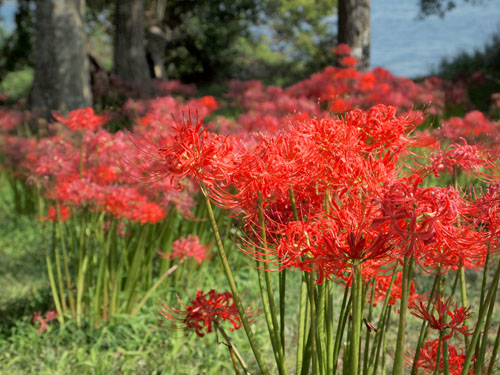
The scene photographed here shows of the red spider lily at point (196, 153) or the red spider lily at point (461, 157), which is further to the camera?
the red spider lily at point (461, 157)

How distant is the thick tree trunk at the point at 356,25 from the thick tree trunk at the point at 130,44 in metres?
5.16

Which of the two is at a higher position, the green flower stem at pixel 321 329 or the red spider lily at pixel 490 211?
the red spider lily at pixel 490 211

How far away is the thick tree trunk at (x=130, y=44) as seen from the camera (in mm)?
11625

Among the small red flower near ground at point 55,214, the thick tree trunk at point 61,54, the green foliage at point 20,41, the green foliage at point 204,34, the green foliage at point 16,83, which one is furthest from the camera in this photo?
the green foliage at point 16,83

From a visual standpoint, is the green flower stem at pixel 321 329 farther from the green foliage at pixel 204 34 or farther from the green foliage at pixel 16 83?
the green foliage at pixel 16 83

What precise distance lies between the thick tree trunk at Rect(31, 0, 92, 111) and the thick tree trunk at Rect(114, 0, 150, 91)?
415 cm

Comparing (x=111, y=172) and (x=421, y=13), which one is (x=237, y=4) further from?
(x=111, y=172)

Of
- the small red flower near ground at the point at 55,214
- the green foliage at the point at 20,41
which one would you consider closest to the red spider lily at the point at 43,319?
the small red flower near ground at the point at 55,214

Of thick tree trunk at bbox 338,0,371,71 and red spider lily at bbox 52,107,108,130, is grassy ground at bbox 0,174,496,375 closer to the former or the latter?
red spider lily at bbox 52,107,108,130

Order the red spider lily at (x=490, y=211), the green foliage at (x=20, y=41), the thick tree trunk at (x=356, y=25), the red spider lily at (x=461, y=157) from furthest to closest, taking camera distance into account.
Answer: the green foliage at (x=20, y=41)
the thick tree trunk at (x=356, y=25)
the red spider lily at (x=461, y=157)
the red spider lily at (x=490, y=211)

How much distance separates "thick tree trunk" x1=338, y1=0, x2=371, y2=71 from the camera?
827cm

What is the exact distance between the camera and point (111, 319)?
126 inches

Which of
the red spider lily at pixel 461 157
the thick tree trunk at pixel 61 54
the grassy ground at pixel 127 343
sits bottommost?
the grassy ground at pixel 127 343

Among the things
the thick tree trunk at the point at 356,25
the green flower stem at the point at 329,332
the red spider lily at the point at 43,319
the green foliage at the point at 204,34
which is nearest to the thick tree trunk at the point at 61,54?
the thick tree trunk at the point at 356,25
